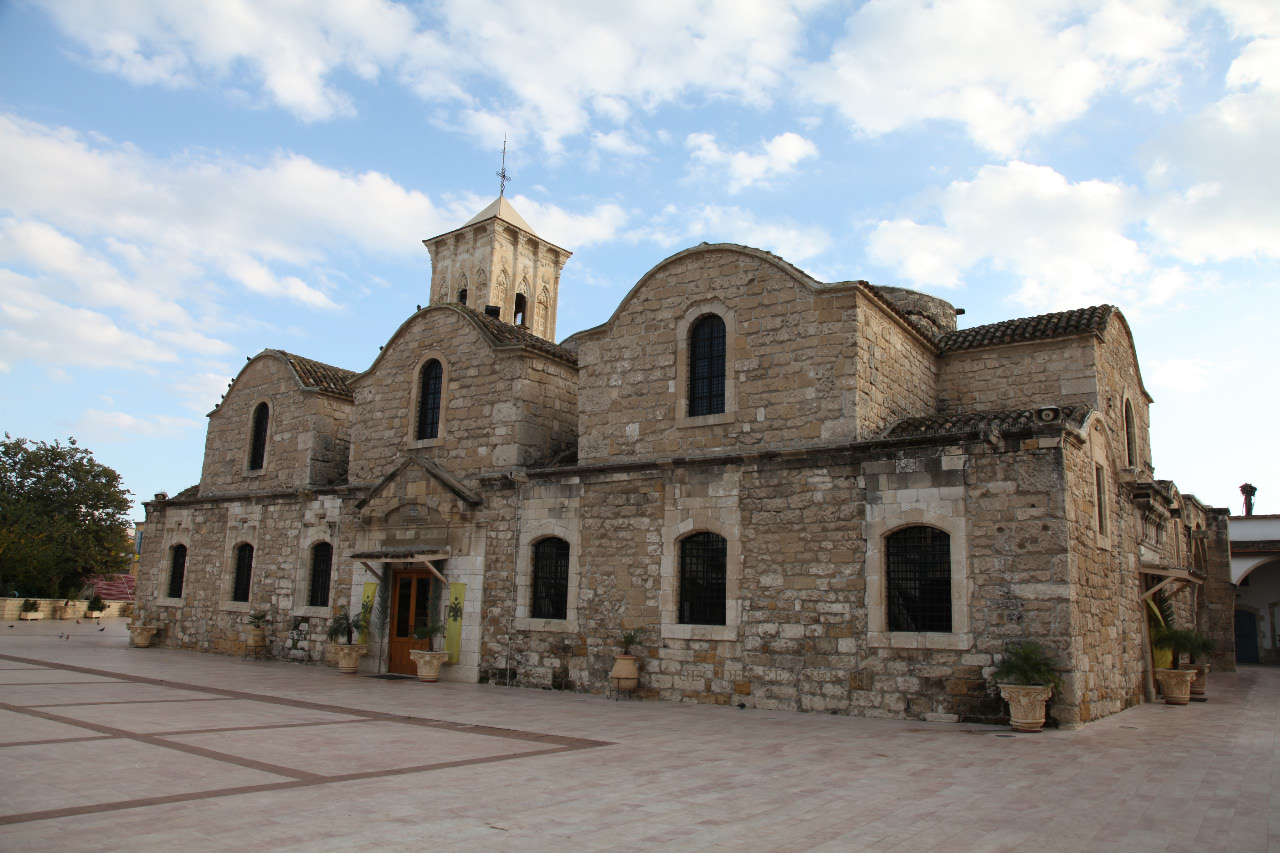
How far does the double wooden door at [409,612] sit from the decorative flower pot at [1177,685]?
12.6 m

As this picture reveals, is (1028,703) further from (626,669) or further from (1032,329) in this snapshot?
(1032,329)

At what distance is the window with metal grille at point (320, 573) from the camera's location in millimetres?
18797

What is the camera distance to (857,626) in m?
11.5

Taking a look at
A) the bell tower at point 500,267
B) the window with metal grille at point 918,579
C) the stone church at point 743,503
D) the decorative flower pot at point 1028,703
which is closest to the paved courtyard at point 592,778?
the decorative flower pot at point 1028,703

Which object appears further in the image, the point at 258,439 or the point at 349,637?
the point at 258,439

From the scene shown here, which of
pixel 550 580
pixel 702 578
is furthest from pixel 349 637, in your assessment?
pixel 702 578

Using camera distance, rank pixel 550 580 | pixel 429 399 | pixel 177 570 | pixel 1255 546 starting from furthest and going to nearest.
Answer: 1. pixel 1255 546
2. pixel 177 570
3. pixel 429 399
4. pixel 550 580

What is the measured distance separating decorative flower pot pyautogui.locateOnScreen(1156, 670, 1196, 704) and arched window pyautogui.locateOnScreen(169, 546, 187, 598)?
22.4 m

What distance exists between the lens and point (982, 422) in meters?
11.4

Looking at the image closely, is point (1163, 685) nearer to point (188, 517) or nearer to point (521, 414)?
point (521, 414)

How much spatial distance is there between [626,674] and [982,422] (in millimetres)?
6403

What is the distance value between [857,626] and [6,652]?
59.1 feet

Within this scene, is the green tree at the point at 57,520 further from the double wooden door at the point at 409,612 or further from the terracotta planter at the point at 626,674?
the terracotta planter at the point at 626,674

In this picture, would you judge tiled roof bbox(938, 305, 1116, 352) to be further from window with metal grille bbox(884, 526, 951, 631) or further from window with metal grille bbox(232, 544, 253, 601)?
window with metal grille bbox(232, 544, 253, 601)
